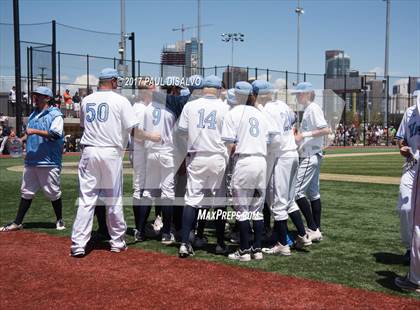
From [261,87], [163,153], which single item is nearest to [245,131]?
[261,87]

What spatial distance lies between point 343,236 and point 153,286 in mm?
3440

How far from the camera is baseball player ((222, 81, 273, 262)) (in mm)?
5770

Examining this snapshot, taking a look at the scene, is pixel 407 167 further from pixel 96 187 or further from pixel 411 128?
pixel 96 187

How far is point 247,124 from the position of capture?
19.0ft

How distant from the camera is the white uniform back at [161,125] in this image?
671 cm

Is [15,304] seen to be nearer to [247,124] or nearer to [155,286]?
[155,286]

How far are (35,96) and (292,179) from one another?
13.0 ft

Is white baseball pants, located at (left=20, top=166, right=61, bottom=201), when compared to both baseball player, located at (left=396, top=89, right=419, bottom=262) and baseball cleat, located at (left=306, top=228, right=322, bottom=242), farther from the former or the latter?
baseball player, located at (left=396, top=89, right=419, bottom=262)

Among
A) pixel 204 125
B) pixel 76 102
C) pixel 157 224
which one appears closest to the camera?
pixel 204 125

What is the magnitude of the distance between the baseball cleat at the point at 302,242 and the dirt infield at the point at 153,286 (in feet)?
4.11

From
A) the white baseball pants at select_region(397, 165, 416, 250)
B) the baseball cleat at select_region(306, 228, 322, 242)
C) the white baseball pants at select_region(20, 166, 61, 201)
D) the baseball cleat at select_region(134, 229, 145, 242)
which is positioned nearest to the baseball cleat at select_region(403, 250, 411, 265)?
the white baseball pants at select_region(397, 165, 416, 250)

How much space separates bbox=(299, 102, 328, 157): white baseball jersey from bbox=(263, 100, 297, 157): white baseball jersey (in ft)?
1.15

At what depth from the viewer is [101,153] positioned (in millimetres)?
5961

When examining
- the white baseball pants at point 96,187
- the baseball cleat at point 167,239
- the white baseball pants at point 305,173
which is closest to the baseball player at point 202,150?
the baseball cleat at point 167,239
